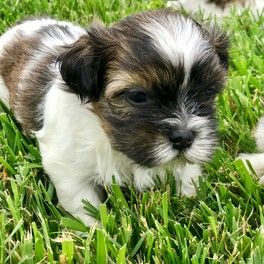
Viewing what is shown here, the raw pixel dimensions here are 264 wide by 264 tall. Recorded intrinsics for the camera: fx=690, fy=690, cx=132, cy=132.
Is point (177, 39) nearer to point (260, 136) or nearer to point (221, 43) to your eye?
point (221, 43)

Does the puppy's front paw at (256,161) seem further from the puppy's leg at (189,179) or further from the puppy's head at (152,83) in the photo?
the puppy's head at (152,83)

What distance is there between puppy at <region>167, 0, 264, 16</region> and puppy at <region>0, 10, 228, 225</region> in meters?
2.94

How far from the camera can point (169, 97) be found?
11.3 feet

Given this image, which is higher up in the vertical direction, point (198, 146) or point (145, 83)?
point (145, 83)

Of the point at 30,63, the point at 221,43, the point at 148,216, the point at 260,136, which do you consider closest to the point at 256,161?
the point at 260,136

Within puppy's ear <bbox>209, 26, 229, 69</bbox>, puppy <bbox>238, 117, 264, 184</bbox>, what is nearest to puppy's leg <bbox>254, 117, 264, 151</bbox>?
puppy <bbox>238, 117, 264, 184</bbox>

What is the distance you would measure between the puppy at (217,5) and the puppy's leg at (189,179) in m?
3.05

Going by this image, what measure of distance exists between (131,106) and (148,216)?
0.63 meters

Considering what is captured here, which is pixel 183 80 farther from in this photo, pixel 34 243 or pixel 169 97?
pixel 34 243

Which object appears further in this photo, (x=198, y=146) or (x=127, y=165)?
(x=127, y=165)

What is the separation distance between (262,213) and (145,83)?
39.6 inches

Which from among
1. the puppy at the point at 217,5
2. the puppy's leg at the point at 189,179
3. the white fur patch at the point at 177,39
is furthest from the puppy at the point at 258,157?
the puppy at the point at 217,5

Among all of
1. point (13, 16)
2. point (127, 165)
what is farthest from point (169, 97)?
point (13, 16)

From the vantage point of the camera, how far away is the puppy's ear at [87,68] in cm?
362
